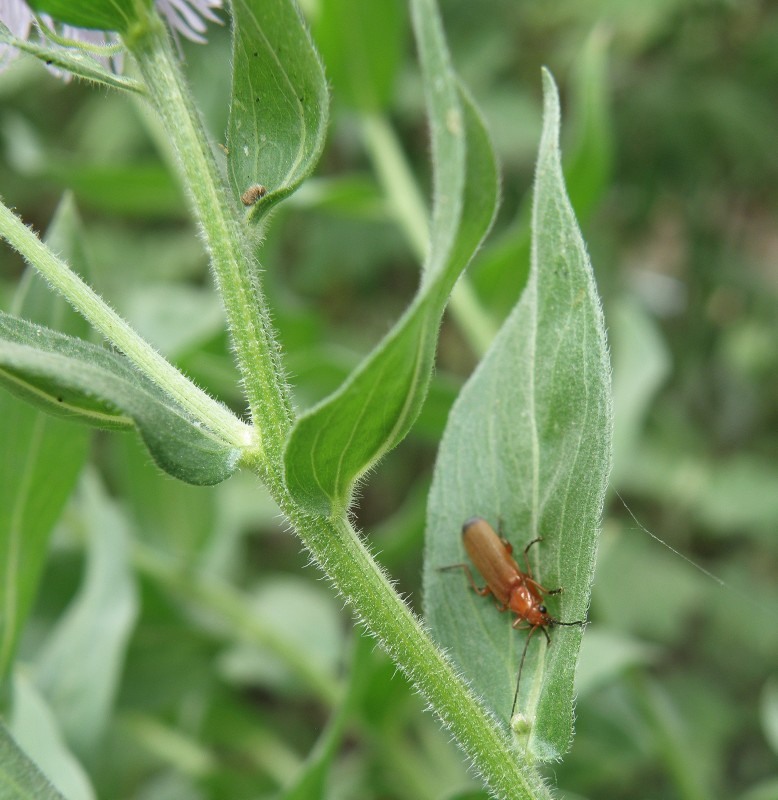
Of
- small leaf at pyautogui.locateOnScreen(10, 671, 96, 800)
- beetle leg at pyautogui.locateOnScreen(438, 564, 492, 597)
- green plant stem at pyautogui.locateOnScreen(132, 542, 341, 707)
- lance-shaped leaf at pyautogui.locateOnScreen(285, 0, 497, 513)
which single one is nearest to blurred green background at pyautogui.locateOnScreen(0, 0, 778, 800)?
green plant stem at pyautogui.locateOnScreen(132, 542, 341, 707)

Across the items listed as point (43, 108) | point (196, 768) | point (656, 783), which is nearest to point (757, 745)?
point (656, 783)

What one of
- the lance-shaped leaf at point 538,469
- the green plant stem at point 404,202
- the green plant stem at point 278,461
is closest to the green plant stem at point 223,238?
the green plant stem at point 278,461

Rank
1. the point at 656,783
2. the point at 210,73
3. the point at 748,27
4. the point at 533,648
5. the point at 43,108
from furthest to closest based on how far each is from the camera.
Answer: the point at 43,108 < the point at 748,27 < the point at 210,73 < the point at 656,783 < the point at 533,648

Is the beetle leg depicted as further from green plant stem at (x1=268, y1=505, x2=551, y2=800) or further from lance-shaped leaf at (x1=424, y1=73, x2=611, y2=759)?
green plant stem at (x1=268, y1=505, x2=551, y2=800)

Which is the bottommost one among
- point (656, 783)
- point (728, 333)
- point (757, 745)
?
point (757, 745)

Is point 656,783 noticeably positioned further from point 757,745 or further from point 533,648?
point 533,648

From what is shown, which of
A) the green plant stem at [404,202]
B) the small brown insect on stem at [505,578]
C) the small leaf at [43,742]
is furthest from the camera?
the green plant stem at [404,202]

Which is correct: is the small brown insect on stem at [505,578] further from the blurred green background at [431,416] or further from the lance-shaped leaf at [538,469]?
the blurred green background at [431,416]
